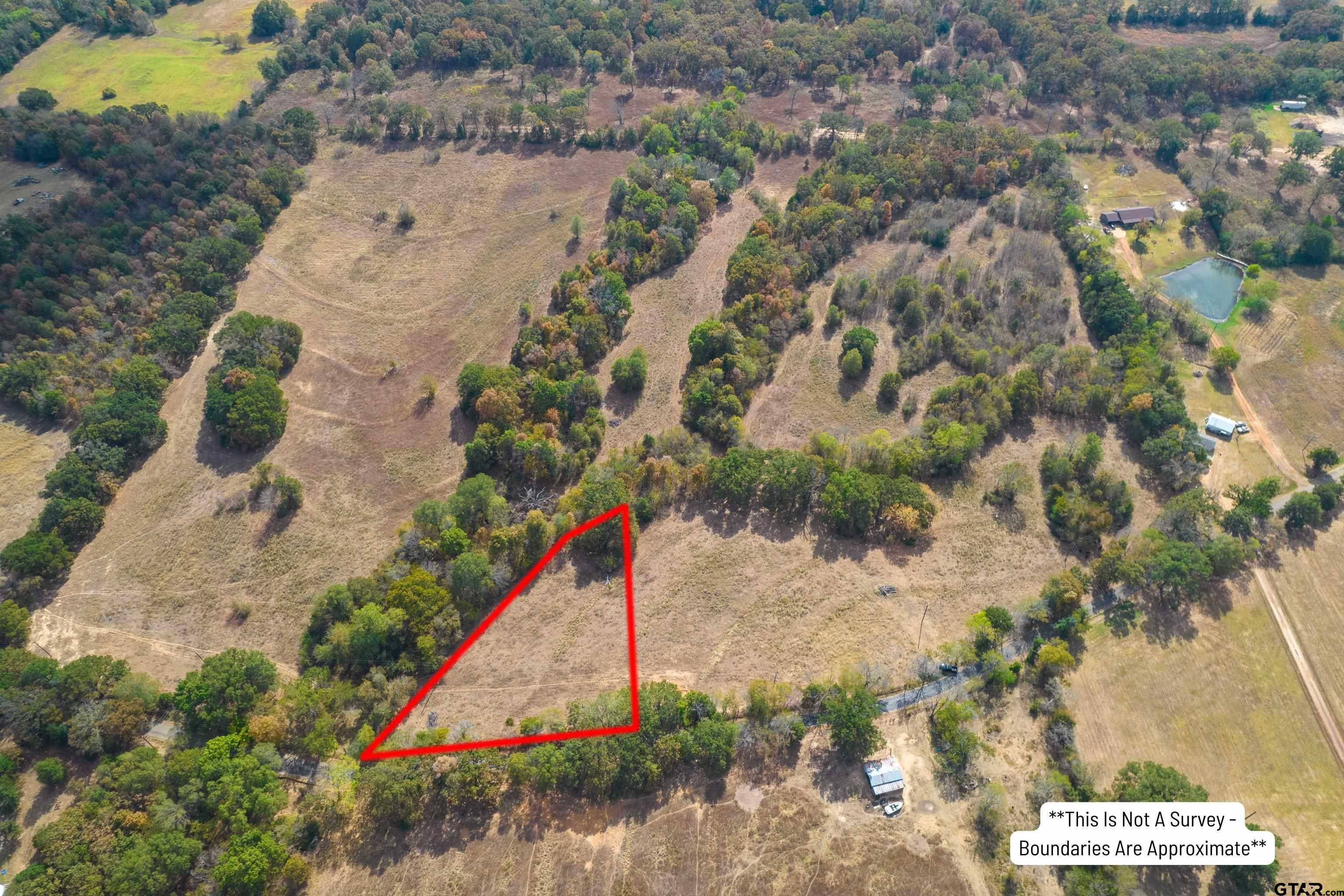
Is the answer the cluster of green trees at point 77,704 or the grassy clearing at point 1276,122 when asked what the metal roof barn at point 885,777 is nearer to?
the cluster of green trees at point 77,704

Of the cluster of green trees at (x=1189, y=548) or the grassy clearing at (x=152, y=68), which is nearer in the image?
the cluster of green trees at (x=1189, y=548)

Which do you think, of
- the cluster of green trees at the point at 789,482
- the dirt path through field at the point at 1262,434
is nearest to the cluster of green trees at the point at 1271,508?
the dirt path through field at the point at 1262,434

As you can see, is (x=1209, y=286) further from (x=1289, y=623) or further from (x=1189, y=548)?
(x=1289, y=623)

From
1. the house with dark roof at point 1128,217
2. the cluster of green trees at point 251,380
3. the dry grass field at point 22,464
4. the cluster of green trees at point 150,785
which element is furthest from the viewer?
the house with dark roof at point 1128,217

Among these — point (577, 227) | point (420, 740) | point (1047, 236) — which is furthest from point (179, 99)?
point (1047, 236)

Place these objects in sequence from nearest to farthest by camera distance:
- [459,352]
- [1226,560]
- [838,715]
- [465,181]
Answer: [838,715], [1226,560], [459,352], [465,181]

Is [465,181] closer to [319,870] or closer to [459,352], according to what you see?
[459,352]

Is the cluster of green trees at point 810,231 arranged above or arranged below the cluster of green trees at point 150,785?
above
